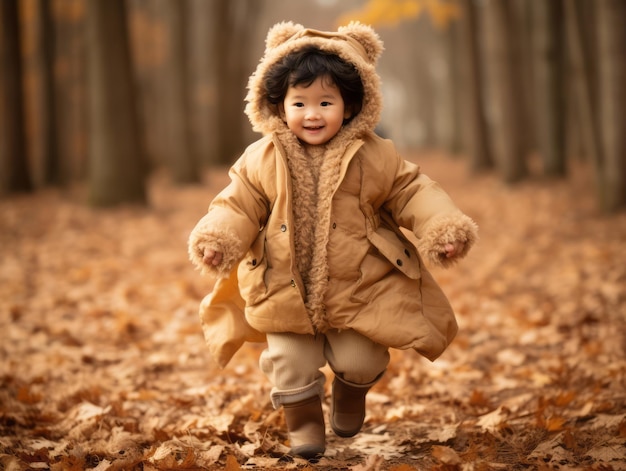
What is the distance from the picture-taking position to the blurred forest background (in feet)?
29.0

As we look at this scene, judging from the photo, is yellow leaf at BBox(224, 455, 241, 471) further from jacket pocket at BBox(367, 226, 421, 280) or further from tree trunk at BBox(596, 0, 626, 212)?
tree trunk at BBox(596, 0, 626, 212)

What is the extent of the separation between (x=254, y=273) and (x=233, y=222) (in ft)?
0.84

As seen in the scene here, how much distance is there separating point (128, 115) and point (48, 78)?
5.07 m

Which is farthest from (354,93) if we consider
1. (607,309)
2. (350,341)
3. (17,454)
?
(607,309)

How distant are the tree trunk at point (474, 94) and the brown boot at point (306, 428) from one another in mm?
13155

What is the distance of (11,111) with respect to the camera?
13.7 meters

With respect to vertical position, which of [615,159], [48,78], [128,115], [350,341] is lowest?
[350,341]

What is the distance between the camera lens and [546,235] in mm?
8492

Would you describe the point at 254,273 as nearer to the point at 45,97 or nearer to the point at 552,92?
the point at 552,92

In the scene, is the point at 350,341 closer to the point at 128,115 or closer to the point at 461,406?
the point at 461,406

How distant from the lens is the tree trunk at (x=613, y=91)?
7.97m

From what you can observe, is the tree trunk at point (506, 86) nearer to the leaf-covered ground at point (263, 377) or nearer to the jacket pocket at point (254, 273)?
the leaf-covered ground at point (263, 377)

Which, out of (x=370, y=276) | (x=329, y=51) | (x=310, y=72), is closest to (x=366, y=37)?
(x=329, y=51)

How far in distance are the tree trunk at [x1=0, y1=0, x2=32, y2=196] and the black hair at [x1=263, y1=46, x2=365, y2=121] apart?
12118 millimetres
